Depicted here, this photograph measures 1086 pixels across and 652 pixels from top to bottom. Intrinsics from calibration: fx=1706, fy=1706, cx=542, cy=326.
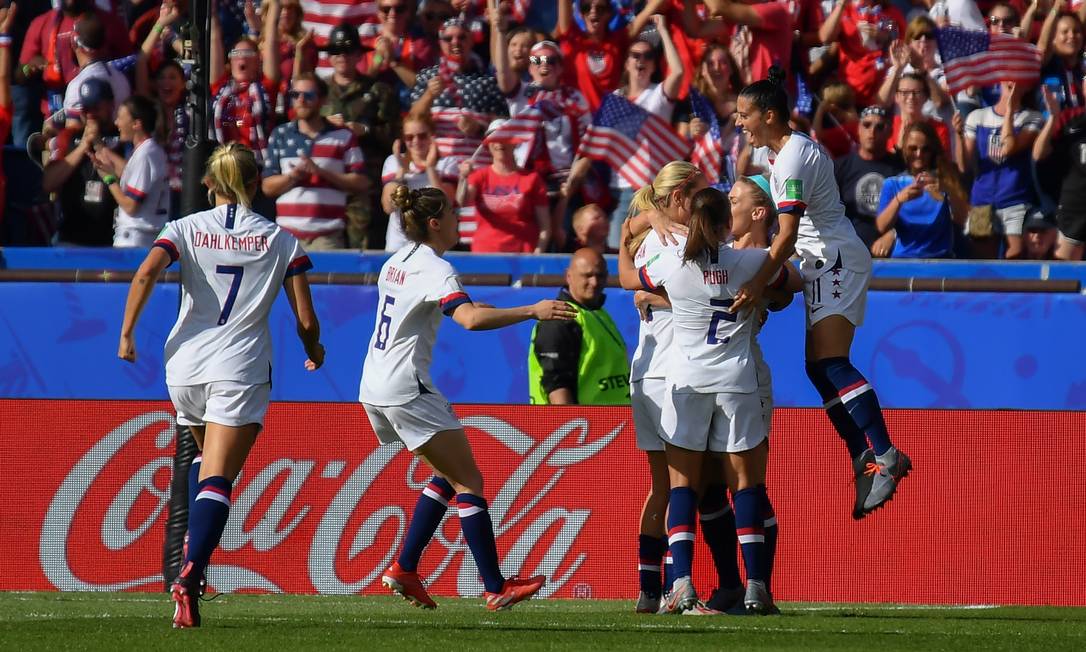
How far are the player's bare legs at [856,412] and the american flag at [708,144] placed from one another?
4.26 meters

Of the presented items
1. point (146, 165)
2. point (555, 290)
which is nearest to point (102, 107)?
point (146, 165)

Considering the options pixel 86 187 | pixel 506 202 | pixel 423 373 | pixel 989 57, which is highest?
pixel 989 57

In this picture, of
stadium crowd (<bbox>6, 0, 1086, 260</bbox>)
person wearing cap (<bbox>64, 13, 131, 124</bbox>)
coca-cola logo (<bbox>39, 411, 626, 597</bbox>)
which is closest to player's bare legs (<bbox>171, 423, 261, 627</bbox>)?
coca-cola logo (<bbox>39, 411, 626, 597</bbox>)

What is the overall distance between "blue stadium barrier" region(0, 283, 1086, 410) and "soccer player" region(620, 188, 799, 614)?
402 cm

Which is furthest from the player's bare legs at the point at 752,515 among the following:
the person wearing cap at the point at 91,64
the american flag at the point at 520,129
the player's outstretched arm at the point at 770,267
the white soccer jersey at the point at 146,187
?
the person wearing cap at the point at 91,64

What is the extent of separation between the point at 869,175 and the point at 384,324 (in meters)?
5.24

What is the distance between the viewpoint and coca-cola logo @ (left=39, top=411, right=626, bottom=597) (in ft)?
32.0

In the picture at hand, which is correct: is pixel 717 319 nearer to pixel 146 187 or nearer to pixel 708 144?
pixel 708 144

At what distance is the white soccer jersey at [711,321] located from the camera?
7.66m

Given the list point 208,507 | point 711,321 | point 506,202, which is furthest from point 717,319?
point 506,202

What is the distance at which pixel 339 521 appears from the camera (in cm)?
979

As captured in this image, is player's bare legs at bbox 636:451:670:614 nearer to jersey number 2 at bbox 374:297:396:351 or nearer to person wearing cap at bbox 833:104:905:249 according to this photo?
jersey number 2 at bbox 374:297:396:351

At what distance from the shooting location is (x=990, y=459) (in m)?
9.57

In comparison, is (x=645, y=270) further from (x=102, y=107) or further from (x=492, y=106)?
(x=102, y=107)
